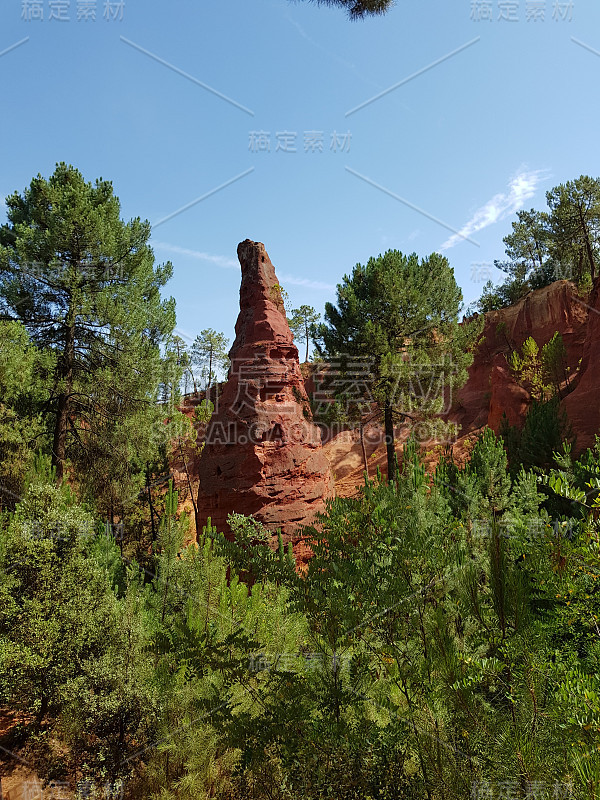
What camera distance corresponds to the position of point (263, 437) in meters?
13.1

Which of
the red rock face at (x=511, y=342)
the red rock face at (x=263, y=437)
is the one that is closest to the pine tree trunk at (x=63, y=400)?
the red rock face at (x=263, y=437)

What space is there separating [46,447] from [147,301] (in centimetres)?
537

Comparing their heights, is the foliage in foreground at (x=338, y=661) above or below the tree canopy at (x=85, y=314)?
below

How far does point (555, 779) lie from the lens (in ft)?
6.19

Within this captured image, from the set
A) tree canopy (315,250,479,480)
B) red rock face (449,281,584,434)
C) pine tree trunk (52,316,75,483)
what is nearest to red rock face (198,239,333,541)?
tree canopy (315,250,479,480)

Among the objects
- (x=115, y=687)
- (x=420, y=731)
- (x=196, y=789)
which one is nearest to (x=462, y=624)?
(x=420, y=731)

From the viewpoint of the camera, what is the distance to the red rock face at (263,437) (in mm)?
12688

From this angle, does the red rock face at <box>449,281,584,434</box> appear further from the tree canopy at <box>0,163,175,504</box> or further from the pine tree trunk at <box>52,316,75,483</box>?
the pine tree trunk at <box>52,316,75,483</box>

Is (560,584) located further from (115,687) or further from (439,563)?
(115,687)

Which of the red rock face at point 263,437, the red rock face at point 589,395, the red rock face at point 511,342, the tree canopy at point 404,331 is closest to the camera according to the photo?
the red rock face at point 263,437

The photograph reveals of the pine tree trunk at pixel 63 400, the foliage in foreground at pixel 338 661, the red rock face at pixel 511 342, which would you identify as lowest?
the foliage in foreground at pixel 338 661

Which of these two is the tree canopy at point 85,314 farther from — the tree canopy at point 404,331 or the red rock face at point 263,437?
the tree canopy at point 404,331

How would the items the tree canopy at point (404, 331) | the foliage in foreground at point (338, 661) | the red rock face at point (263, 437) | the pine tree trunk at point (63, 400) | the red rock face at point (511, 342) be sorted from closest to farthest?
the foliage in foreground at point (338, 661), the pine tree trunk at point (63, 400), the red rock face at point (263, 437), the tree canopy at point (404, 331), the red rock face at point (511, 342)

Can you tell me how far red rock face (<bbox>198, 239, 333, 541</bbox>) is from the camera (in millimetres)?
12688
